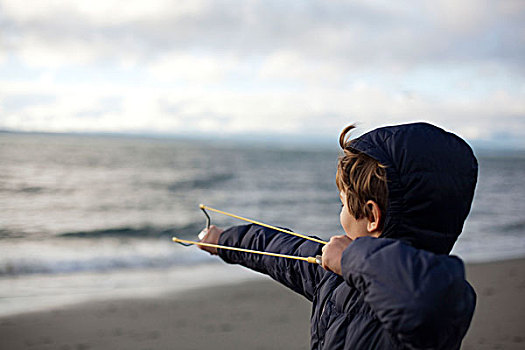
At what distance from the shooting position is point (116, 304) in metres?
5.05

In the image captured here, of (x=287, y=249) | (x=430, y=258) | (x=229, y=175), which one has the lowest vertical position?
(x=229, y=175)

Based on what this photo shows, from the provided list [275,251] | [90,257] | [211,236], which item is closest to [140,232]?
[90,257]

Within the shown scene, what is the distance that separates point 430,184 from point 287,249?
662mm

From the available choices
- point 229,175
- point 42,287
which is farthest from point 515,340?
point 229,175

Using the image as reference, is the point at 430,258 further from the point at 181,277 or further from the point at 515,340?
the point at 181,277

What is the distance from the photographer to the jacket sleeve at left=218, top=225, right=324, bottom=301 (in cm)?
167

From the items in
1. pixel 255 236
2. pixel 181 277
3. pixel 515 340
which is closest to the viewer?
pixel 255 236

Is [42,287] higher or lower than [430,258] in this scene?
lower

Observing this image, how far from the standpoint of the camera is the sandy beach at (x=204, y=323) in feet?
13.5

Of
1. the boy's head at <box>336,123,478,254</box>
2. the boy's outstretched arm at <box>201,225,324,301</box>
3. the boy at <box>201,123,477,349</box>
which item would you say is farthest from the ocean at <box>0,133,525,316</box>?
the boy's head at <box>336,123,478,254</box>

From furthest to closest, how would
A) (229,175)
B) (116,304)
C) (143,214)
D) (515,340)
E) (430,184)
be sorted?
(229,175) → (143,214) → (116,304) → (515,340) → (430,184)

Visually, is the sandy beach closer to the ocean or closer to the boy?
the ocean

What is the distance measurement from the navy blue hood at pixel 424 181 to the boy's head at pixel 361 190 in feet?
0.10

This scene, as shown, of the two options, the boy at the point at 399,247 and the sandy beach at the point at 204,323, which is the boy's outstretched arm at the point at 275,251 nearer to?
the boy at the point at 399,247
